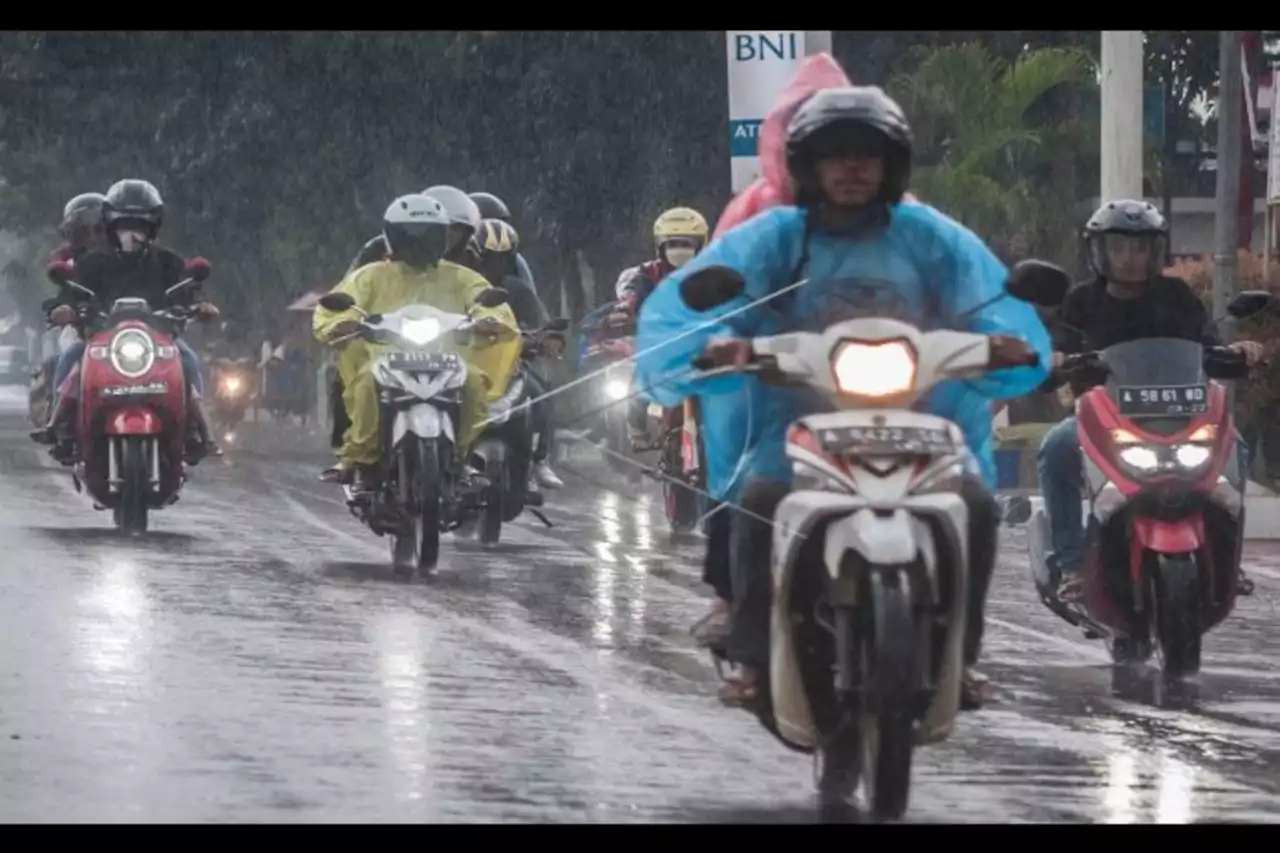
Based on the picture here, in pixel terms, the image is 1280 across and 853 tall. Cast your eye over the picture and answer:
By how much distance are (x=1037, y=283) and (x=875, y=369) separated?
0.65m

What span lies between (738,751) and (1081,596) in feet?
8.77

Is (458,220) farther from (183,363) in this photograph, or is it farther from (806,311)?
(806,311)

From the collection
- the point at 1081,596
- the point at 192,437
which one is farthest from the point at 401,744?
the point at 192,437

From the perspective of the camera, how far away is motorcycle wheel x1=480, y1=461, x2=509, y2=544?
17562mm

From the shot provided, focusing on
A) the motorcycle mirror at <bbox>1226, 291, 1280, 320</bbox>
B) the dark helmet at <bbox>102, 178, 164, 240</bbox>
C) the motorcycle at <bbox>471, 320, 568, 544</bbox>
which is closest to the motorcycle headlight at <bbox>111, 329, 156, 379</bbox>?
the dark helmet at <bbox>102, 178, 164, 240</bbox>

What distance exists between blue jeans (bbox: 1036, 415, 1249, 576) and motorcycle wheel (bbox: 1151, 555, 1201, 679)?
509 millimetres

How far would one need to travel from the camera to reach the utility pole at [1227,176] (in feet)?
72.3

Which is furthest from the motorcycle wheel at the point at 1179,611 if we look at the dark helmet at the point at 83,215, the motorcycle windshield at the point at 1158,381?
the dark helmet at the point at 83,215

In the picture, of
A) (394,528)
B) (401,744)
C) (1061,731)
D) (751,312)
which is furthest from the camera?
(394,528)

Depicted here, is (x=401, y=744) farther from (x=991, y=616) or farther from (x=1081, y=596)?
(x=991, y=616)

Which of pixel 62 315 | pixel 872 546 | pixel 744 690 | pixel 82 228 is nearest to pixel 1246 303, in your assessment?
pixel 744 690

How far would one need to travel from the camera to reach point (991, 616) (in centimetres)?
1465

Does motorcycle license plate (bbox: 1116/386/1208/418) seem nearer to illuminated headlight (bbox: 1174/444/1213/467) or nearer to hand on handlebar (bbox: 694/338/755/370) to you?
illuminated headlight (bbox: 1174/444/1213/467)
